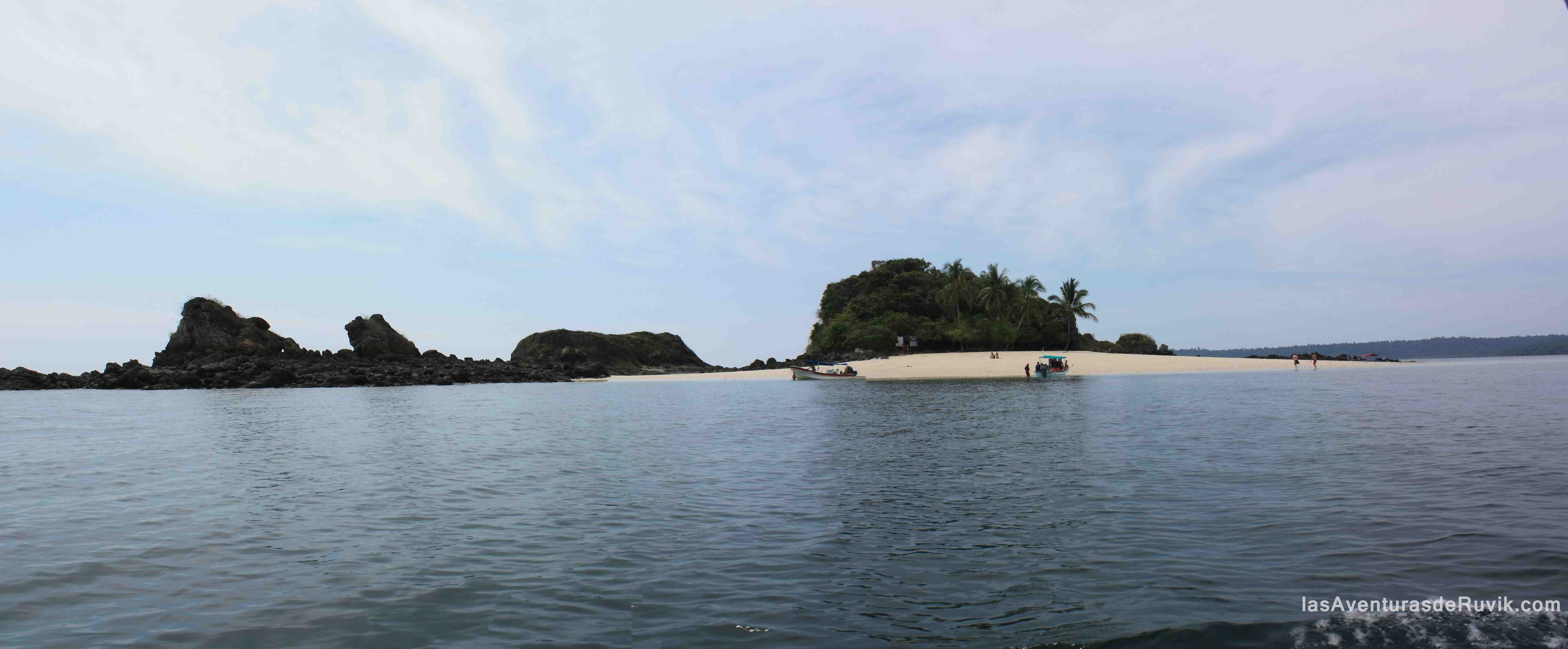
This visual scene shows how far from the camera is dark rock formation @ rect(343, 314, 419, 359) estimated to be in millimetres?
87875

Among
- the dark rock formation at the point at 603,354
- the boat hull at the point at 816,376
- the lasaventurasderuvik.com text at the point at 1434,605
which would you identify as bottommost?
the lasaventurasderuvik.com text at the point at 1434,605

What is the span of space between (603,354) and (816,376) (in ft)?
151

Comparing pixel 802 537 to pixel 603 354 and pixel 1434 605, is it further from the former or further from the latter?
pixel 603 354

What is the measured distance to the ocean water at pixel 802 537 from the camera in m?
7.17

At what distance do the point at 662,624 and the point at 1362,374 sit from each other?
77968 mm

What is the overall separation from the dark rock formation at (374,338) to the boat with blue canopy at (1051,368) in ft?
226

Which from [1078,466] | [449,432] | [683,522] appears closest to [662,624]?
[683,522]

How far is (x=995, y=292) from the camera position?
9831 centimetres

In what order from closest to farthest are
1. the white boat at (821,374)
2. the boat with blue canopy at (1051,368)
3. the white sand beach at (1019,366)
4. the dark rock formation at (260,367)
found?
the boat with blue canopy at (1051,368) → the dark rock formation at (260,367) → the white boat at (821,374) → the white sand beach at (1019,366)

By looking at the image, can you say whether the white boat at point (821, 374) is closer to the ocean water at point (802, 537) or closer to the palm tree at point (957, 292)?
the palm tree at point (957, 292)

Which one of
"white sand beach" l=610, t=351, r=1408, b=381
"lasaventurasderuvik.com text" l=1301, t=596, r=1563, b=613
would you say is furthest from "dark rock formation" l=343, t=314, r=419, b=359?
"lasaventurasderuvik.com text" l=1301, t=596, r=1563, b=613

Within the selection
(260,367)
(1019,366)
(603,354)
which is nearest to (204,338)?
(260,367)

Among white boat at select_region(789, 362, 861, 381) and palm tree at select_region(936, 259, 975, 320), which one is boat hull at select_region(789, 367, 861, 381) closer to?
white boat at select_region(789, 362, 861, 381)

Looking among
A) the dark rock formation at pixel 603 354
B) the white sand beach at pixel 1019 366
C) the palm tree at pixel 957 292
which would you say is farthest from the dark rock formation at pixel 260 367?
the palm tree at pixel 957 292
